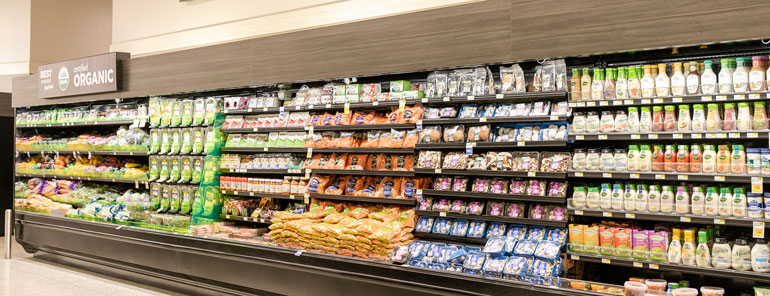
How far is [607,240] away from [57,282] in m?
5.23

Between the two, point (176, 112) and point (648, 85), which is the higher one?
point (176, 112)

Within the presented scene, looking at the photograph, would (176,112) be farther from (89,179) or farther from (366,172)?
(366,172)

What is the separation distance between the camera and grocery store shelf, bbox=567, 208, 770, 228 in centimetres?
331

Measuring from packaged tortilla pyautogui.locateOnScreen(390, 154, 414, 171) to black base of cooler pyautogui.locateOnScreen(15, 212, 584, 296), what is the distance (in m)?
0.94

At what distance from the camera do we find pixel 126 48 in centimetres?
830

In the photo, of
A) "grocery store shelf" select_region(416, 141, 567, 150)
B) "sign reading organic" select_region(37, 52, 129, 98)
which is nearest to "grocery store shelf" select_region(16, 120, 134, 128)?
"sign reading organic" select_region(37, 52, 129, 98)

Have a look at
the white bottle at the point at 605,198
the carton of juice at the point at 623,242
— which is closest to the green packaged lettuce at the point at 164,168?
the white bottle at the point at 605,198

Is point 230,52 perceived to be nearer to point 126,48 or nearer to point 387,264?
point 387,264

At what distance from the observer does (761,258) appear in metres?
3.27

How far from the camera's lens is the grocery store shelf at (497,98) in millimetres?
3996

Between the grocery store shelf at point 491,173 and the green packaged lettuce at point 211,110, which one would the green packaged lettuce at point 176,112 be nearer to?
the green packaged lettuce at point 211,110

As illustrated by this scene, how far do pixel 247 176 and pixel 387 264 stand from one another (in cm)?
274

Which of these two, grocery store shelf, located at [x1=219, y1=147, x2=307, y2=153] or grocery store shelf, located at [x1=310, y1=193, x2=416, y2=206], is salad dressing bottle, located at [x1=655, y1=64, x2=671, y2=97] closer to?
grocery store shelf, located at [x1=310, y1=193, x2=416, y2=206]

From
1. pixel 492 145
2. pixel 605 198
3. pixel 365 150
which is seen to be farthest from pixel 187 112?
pixel 605 198
